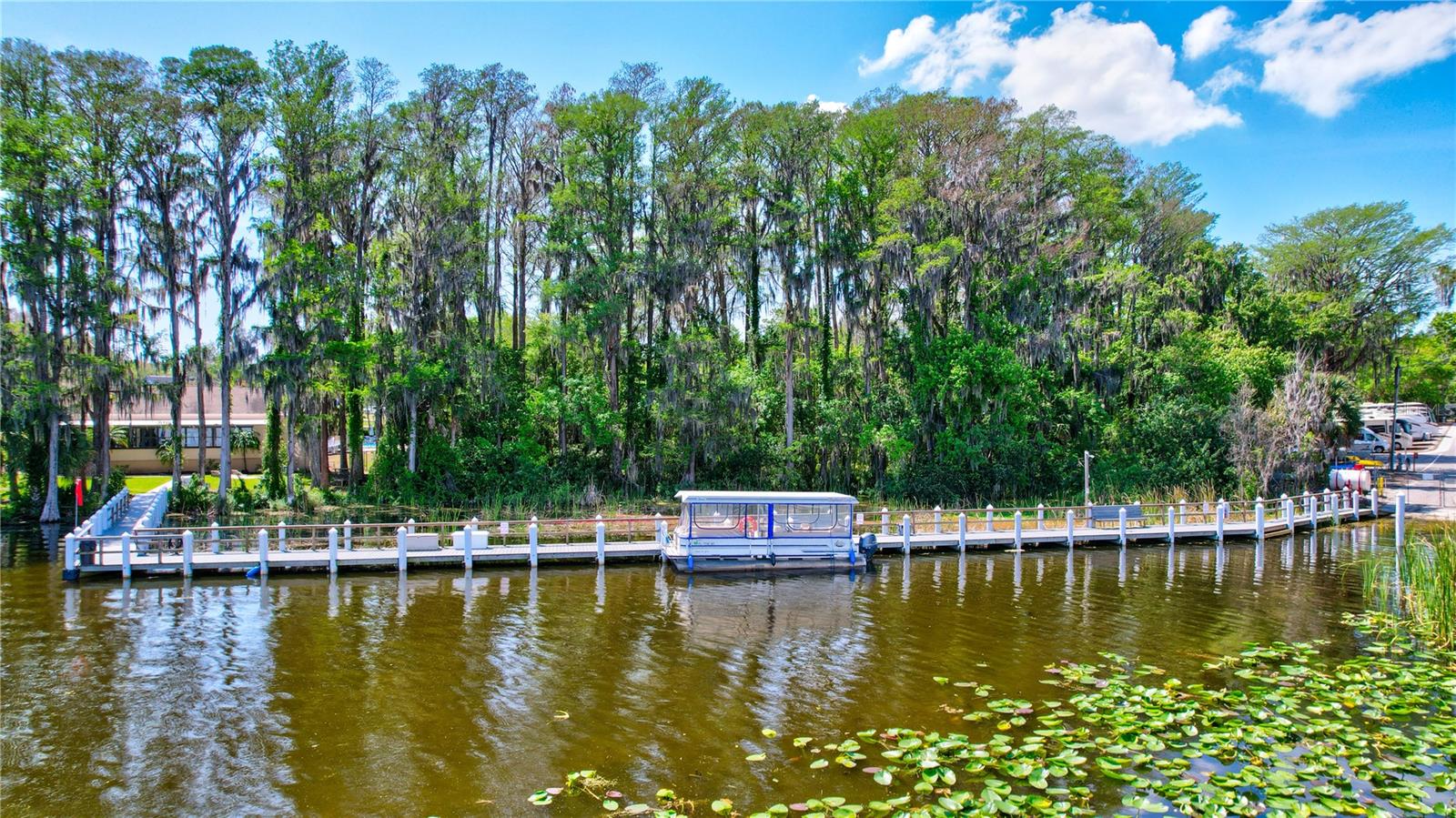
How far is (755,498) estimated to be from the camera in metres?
24.2

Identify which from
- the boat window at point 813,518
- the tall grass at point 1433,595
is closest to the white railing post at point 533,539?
the boat window at point 813,518

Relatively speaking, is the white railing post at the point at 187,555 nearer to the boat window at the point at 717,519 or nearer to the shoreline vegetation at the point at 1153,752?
the boat window at the point at 717,519

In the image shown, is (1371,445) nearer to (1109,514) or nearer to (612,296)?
(1109,514)

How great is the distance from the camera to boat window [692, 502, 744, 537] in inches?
949

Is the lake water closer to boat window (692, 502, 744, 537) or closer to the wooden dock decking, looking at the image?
the wooden dock decking

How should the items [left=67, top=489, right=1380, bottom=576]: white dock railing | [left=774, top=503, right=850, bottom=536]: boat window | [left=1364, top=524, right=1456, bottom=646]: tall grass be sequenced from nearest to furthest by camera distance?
1. [left=1364, top=524, right=1456, bottom=646]: tall grass
2. [left=67, top=489, right=1380, bottom=576]: white dock railing
3. [left=774, top=503, right=850, bottom=536]: boat window

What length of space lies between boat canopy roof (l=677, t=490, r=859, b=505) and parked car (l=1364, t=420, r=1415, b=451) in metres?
52.5

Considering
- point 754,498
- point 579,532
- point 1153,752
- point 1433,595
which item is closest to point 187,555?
point 579,532

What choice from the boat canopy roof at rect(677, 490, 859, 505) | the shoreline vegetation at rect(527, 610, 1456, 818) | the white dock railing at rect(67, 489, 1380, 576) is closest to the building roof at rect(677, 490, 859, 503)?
the boat canopy roof at rect(677, 490, 859, 505)

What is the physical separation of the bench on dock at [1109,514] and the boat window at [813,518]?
10.2 meters

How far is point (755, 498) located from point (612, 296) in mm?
15856

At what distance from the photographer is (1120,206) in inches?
1753

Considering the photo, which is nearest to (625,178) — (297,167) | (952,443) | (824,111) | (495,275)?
(495,275)

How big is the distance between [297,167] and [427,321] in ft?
25.9
